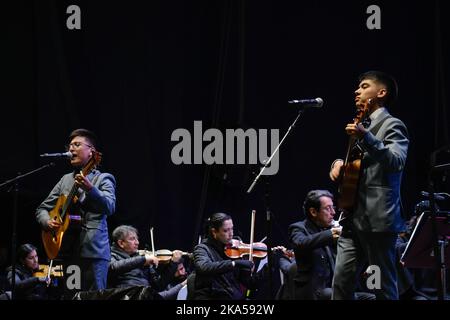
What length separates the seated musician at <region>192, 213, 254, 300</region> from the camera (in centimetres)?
574

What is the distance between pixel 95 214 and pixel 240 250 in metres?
2.16

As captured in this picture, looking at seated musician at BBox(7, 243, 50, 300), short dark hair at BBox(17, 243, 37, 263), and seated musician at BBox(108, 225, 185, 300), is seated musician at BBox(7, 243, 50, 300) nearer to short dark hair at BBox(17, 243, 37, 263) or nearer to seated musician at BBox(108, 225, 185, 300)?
short dark hair at BBox(17, 243, 37, 263)

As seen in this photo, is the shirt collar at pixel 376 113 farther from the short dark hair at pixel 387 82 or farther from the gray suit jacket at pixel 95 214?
the gray suit jacket at pixel 95 214

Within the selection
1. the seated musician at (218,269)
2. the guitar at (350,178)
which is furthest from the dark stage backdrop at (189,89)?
the guitar at (350,178)

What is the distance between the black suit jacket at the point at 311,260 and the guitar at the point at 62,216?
1659mm

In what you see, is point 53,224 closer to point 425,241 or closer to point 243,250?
point 243,250

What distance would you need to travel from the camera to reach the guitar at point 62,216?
16.1 feet

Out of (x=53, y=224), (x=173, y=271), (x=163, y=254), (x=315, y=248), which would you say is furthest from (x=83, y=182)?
(x=173, y=271)

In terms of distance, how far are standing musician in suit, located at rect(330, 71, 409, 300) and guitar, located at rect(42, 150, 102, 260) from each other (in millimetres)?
1968

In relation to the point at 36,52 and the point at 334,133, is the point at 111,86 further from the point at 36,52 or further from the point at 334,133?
the point at 334,133

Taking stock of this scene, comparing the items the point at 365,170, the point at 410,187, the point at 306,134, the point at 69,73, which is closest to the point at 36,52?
the point at 69,73

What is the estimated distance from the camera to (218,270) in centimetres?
570

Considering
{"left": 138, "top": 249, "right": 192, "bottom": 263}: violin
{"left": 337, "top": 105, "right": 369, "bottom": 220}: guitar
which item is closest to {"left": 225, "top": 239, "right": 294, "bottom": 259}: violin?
{"left": 138, "top": 249, "right": 192, "bottom": 263}: violin

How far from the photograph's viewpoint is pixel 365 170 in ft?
13.0
